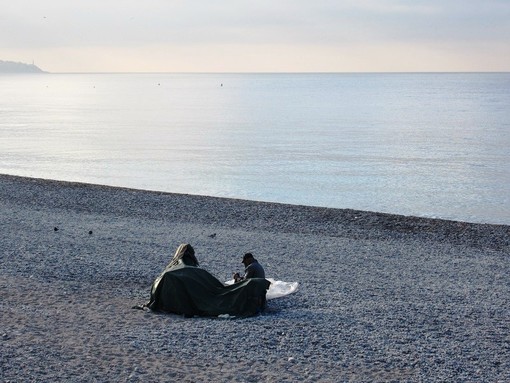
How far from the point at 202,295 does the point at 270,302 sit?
1.40 meters

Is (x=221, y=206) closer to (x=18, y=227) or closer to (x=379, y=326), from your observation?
(x=18, y=227)

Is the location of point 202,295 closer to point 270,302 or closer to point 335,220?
point 270,302

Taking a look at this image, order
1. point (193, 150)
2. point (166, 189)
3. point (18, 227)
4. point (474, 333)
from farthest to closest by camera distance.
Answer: point (193, 150) → point (166, 189) → point (18, 227) → point (474, 333)

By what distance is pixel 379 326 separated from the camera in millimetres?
12195

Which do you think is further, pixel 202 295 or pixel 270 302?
pixel 270 302

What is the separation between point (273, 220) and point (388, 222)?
3.32m

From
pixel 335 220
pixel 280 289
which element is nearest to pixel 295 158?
pixel 335 220

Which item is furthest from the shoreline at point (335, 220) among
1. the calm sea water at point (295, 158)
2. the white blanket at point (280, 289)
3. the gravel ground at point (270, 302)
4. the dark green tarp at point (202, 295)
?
the dark green tarp at point (202, 295)

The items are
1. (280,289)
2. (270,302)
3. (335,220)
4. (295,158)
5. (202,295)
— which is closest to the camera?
(202,295)

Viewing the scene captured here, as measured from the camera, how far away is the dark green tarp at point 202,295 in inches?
496

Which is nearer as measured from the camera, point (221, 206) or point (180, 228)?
point (180, 228)

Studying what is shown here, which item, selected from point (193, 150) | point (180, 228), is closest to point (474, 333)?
point (180, 228)

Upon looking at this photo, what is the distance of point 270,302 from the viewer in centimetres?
1362

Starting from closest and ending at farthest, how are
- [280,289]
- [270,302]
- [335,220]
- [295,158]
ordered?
[270,302]
[280,289]
[335,220]
[295,158]
